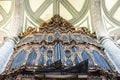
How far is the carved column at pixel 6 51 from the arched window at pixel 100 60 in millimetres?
3554

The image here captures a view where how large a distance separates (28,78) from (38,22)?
796cm

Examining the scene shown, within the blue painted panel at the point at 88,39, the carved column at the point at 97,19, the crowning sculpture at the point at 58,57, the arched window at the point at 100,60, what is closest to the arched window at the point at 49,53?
the crowning sculpture at the point at 58,57

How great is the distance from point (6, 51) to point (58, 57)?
8.74ft

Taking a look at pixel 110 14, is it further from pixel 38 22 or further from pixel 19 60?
pixel 19 60

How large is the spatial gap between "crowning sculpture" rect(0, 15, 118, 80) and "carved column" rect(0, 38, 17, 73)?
36cm

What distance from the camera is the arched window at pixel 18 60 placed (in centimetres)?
1077

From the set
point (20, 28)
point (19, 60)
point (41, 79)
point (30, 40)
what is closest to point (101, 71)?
point (41, 79)

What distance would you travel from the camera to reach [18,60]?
37.0 feet

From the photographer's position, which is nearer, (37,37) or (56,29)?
(37,37)

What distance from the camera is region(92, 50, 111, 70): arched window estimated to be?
10945mm

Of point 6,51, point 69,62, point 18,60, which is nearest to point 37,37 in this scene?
point 6,51

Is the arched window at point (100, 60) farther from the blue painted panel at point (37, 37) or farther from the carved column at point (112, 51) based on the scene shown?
the blue painted panel at point (37, 37)

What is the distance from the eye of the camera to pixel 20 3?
16.7m

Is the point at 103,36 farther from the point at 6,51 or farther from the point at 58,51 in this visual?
the point at 6,51
